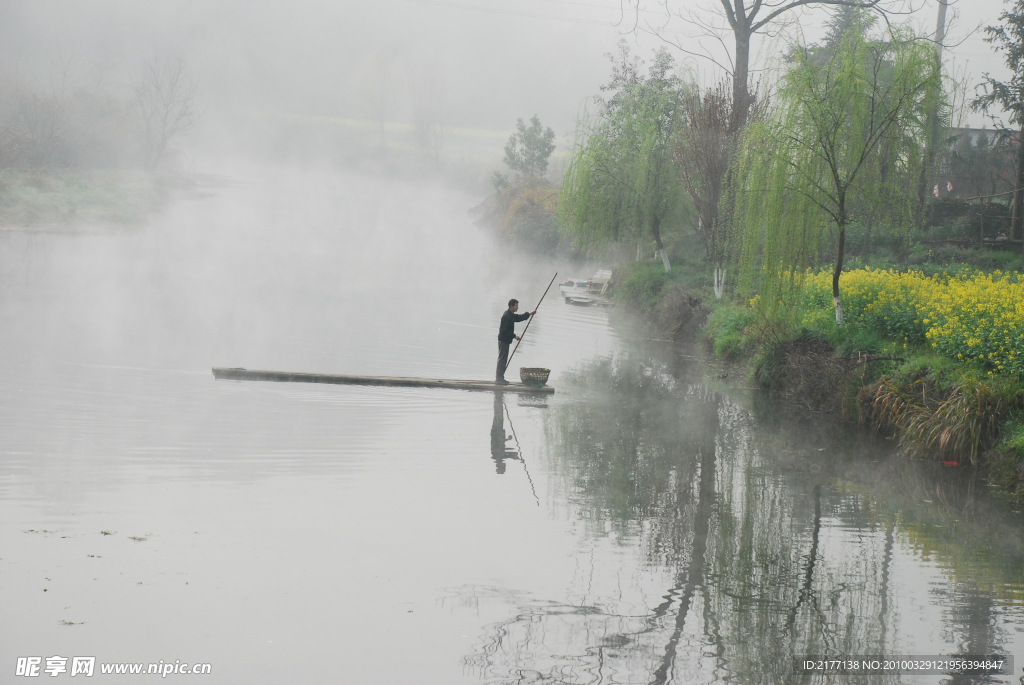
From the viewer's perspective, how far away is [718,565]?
8133 mm

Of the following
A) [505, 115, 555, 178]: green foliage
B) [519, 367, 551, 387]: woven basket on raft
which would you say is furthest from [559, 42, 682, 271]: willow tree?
[505, 115, 555, 178]: green foliage

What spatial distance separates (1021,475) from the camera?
1094 centimetres

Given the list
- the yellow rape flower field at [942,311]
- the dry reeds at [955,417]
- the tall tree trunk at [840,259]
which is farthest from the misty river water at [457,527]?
the tall tree trunk at [840,259]

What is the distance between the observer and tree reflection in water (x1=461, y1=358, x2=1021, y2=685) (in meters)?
6.24

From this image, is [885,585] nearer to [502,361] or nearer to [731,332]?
[502,361]

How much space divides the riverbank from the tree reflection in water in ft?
2.41

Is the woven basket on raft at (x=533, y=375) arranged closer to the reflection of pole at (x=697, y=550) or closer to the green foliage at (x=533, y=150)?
the reflection of pole at (x=697, y=550)

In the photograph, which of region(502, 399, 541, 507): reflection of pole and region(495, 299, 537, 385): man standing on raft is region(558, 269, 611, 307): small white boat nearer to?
region(495, 299, 537, 385): man standing on raft

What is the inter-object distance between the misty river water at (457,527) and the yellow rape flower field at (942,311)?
181 cm

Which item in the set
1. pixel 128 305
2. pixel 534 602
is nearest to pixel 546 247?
pixel 128 305

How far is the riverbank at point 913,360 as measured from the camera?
11930 millimetres

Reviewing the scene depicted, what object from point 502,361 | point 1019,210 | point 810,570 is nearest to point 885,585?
point 810,570

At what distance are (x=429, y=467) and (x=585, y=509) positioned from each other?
228cm

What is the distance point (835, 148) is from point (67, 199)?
47438 mm
